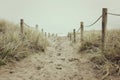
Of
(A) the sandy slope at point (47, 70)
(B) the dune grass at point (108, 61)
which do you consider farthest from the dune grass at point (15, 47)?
(B) the dune grass at point (108, 61)

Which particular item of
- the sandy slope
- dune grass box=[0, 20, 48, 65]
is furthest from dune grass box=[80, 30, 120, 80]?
dune grass box=[0, 20, 48, 65]

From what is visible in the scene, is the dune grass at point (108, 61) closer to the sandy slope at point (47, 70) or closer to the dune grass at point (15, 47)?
the sandy slope at point (47, 70)

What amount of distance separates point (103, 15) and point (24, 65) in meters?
2.49

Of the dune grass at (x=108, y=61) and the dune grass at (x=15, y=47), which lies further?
the dune grass at (x=15, y=47)

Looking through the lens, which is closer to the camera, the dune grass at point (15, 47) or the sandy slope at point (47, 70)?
the sandy slope at point (47, 70)

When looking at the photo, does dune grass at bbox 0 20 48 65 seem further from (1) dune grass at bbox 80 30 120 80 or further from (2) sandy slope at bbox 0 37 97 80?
(1) dune grass at bbox 80 30 120 80

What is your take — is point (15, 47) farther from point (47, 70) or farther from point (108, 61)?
point (108, 61)

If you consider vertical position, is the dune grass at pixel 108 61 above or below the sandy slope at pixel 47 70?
above

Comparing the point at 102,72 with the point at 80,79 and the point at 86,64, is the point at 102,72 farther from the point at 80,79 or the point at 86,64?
the point at 86,64

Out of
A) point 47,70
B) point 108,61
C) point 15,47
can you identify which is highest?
point 15,47

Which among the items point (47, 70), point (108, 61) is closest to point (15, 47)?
point (47, 70)

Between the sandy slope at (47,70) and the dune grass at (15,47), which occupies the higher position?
the dune grass at (15,47)

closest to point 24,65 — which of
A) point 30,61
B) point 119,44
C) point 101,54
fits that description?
point 30,61

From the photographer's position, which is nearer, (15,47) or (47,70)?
(47,70)
